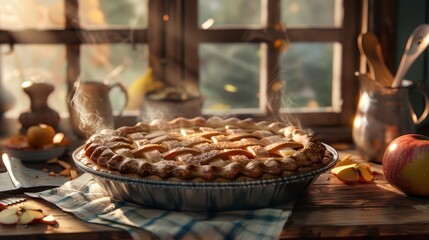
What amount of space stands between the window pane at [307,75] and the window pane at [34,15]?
2.37 ft

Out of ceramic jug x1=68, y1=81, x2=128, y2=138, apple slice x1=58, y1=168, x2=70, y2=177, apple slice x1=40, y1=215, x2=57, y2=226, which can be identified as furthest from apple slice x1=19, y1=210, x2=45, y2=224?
ceramic jug x1=68, y1=81, x2=128, y2=138

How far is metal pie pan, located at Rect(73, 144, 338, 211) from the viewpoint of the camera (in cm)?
130

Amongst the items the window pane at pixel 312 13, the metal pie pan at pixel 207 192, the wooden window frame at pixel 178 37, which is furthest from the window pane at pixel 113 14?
the metal pie pan at pixel 207 192

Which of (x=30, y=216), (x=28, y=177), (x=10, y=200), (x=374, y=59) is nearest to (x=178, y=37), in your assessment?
(x=374, y=59)

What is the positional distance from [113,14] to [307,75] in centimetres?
67

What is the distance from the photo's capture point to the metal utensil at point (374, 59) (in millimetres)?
1909

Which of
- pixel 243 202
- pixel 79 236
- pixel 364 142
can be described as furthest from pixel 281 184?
pixel 364 142

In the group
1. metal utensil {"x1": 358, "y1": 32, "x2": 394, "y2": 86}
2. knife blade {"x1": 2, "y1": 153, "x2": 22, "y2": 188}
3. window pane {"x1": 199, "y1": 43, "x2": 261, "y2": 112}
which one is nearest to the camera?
knife blade {"x1": 2, "y1": 153, "x2": 22, "y2": 188}

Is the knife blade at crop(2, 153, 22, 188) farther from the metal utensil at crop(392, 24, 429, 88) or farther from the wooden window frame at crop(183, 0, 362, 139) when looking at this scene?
the metal utensil at crop(392, 24, 429, 88)

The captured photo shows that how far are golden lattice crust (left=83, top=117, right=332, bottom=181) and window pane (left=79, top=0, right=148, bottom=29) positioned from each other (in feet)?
1.86

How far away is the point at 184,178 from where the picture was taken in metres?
1.32

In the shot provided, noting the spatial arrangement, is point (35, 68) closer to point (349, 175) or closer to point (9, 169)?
point (9, 169)

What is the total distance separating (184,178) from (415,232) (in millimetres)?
452

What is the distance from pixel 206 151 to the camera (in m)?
1.48
